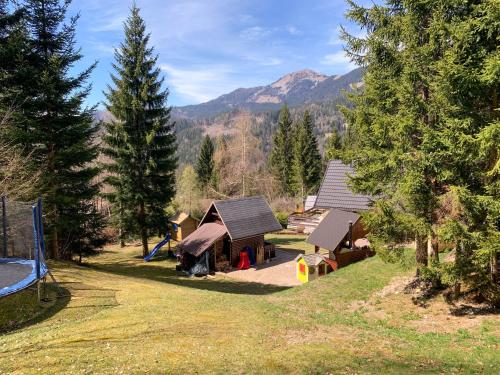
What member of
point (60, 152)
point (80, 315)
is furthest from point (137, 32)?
point (80, 315)

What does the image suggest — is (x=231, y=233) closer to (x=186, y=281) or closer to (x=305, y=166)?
(x=186, y=281)

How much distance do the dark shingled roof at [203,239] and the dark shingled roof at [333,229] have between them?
7.59 metres

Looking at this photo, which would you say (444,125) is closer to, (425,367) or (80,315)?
(425,367)

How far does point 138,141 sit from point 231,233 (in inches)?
440

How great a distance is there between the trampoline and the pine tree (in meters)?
4.96

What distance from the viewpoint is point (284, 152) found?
228ft

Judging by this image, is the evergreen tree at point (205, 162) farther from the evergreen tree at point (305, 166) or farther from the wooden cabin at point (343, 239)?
the wooden cabin at point (343, 239)

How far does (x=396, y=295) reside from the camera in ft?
47.5

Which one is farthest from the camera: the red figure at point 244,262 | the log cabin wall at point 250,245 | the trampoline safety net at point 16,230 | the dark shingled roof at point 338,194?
Answer: the log cabin wall at point 250,245

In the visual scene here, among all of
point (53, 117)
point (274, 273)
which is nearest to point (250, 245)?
point (274, 273)

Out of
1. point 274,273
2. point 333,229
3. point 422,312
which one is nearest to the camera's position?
point 422,312

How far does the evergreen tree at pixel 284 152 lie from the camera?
223ft

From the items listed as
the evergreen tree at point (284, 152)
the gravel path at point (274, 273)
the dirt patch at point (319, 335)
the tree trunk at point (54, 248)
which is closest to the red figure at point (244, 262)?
the gravel path at point (274, 273)

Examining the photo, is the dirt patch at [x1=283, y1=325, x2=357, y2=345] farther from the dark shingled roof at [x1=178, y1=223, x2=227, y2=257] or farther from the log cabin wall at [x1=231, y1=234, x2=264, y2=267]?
the log cabin wall at [x1=231, y1=234, x2=264, y2=267]
